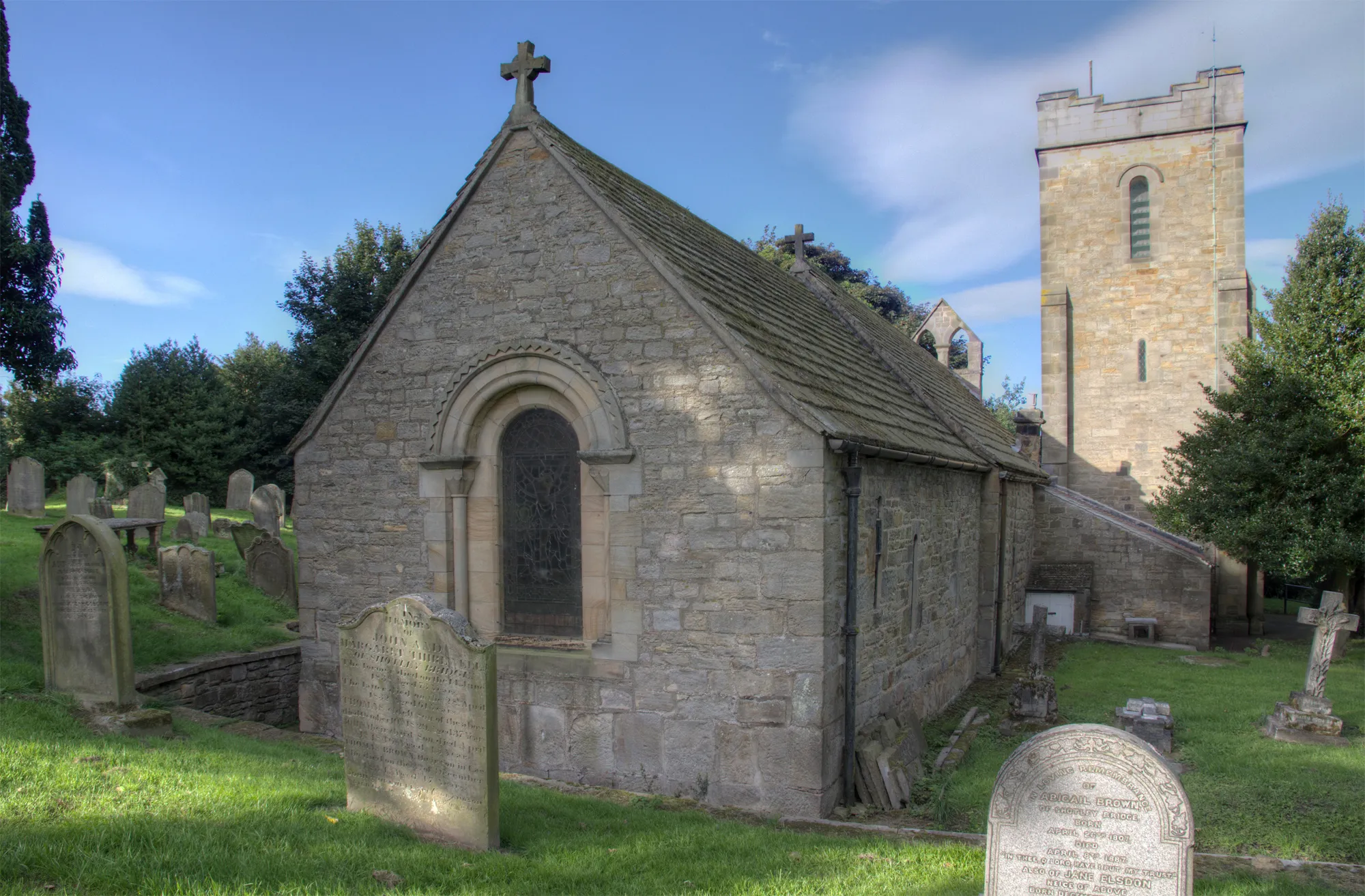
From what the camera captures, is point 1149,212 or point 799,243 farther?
A: point 1149,212

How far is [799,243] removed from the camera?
640 inches

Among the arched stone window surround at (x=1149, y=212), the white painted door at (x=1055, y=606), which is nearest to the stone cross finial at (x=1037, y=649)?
the white painted door at (x=1055, y=606)

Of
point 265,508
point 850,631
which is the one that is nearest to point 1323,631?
point 850,631

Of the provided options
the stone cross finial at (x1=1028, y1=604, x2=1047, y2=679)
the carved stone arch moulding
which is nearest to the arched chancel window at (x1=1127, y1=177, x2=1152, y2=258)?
the stone cross finial at (x1=1028, y1=604, x2=1047, y2=679)

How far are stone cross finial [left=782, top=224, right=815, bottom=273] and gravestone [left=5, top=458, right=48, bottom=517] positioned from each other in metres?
19.2

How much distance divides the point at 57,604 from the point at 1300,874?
1037cm

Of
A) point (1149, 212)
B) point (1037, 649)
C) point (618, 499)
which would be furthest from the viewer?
point (1149, 212)

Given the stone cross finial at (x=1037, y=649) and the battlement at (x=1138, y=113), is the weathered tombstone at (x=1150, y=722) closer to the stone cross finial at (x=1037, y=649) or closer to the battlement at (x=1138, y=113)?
the stone cross finial at (x=1037, y=649)

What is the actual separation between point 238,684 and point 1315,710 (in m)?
13.4

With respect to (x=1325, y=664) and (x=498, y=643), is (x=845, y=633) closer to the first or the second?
(x=498, y=643)

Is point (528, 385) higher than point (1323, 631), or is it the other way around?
point (528, 385)

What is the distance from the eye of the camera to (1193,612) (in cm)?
1870

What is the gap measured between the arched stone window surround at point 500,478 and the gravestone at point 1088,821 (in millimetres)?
4131

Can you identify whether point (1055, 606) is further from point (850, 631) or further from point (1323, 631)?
point (850, 631)
